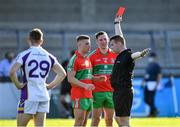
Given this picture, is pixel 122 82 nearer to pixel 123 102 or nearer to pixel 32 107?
pixel 123 102

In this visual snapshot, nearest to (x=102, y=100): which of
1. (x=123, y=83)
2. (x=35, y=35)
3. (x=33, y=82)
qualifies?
(x=123, y=83)

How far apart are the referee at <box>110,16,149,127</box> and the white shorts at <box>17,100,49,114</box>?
1828mm

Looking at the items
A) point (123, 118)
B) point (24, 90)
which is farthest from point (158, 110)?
point (24, 90)

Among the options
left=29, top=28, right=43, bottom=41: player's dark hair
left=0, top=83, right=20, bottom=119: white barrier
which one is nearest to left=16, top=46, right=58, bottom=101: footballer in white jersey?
left=29, top=28, right=43, bottom=41: player's dark hair

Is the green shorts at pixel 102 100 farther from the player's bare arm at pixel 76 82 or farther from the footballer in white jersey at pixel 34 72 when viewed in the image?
the footballer in white jersey at pixel 34 72

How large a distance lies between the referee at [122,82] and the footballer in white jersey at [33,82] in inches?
71.8

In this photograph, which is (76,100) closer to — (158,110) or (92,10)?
(158,110)

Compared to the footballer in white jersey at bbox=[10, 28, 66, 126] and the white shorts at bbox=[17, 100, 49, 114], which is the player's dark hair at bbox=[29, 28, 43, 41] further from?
the white shorts at bbox=[17, 100, 49, 114]

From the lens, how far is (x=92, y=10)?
3753cm

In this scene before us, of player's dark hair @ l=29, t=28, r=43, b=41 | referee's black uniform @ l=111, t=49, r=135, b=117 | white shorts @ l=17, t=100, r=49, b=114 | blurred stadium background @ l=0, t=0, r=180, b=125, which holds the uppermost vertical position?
blurred stadium background @ l=0, t=0, r=180, b=125

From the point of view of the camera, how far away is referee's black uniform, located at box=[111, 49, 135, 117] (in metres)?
14.3

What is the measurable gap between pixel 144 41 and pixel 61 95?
911cm

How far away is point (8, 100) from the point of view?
2619 cm

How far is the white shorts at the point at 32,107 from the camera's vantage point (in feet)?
42.3
